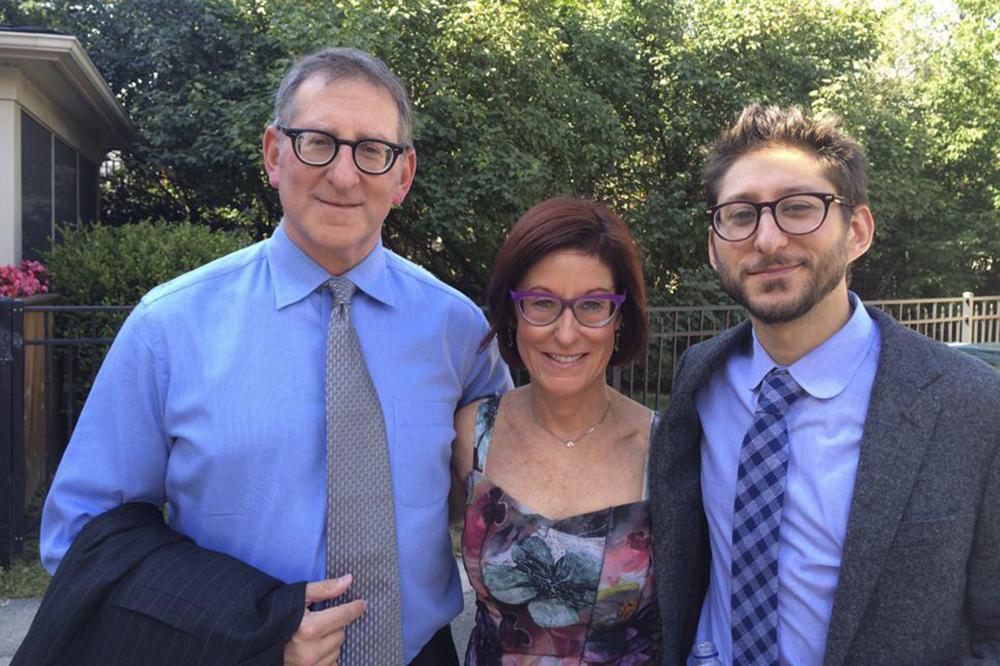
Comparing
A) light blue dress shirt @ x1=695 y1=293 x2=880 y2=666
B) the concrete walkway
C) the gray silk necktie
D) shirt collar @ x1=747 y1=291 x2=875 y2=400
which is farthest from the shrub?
shirt collar @ x1=747 y1=291 x2=875 y2=400

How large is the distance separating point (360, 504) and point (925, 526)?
1187mm

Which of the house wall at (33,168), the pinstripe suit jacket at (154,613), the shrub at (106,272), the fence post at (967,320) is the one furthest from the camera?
the fence post at (967,320)

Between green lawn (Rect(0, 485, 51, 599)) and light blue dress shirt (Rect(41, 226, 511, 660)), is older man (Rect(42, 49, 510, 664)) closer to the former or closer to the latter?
light blue dress shirt (Rect(41, 226, 511, 660))

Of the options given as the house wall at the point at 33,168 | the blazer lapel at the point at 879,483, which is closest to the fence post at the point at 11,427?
the house wall at the point at 33,168

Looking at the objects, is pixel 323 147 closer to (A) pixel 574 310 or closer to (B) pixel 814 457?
(A) pixel 574 310

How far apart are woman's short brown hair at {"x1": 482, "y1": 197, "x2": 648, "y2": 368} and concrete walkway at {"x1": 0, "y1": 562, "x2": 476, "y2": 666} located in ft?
7.27

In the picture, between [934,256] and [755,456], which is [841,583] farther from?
[934,256]

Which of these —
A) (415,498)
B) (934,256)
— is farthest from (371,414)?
(934,256)

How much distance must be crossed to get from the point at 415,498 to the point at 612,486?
55cm

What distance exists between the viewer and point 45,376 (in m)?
6.12

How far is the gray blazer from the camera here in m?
1.68

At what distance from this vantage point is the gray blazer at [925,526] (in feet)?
5.52

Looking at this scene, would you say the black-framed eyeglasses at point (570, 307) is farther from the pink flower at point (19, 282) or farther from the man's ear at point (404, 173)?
the pink flower at point (19, 282)

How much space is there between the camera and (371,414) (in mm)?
1958
